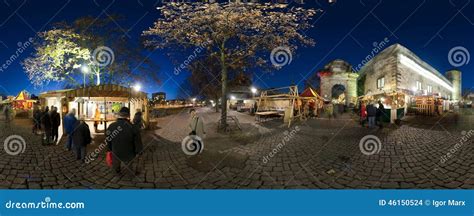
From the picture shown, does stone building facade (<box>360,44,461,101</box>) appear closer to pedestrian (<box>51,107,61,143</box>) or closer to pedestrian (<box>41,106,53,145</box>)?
pedestrian (<box>51,107,61,143</box>)

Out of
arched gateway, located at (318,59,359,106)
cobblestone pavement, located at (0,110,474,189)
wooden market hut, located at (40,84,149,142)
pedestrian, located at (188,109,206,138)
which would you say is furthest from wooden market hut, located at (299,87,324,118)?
wooden market hut, located at (40,84,149,142)

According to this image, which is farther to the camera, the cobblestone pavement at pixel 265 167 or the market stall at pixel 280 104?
the market stall at pixel 280 104

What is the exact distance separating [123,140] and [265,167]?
3.53m

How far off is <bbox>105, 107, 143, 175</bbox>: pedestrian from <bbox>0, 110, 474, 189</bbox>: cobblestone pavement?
1.66 feet

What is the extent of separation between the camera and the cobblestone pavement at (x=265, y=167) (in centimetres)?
450

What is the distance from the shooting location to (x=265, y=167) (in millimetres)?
5344

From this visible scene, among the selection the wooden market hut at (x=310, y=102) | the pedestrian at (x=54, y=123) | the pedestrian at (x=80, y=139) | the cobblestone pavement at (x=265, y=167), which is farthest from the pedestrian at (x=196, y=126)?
the wooden market hut at (x=310, y=102)

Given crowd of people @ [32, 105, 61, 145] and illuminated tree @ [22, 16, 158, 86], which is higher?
illuminated tree @ [22, 16, 158, 86]

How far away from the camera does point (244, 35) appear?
10352 mm

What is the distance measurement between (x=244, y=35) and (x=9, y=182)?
32.0ft

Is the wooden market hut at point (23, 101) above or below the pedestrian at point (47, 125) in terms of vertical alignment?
above

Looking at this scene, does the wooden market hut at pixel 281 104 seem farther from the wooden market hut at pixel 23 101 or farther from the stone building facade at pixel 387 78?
the wooden market hut at pixel 23 101

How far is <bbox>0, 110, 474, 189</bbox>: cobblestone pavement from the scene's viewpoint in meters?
4.50

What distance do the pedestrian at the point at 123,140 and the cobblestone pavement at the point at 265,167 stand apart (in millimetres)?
506
